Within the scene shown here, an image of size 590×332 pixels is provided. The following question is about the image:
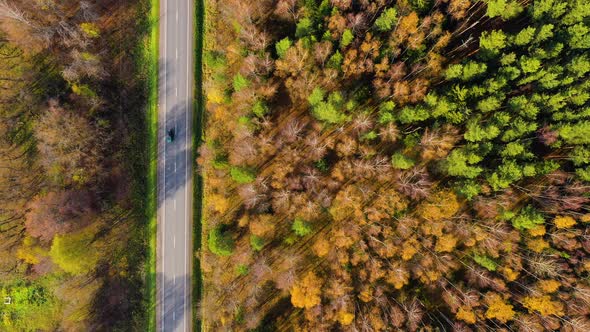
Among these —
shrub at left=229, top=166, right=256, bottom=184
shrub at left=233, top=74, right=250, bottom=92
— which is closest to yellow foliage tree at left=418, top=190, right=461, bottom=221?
shrub at left=229, top=166, right=256, bottom=184

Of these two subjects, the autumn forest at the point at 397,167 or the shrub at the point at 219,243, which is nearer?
the autumn forest at the point at 397,167

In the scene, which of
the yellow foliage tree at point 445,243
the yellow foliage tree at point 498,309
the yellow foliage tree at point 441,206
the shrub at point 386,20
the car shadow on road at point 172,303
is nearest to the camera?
the shrub at point 386,20

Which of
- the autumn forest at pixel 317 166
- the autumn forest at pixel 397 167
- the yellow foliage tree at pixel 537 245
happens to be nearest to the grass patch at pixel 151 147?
the autumn forest at pixel 317 166

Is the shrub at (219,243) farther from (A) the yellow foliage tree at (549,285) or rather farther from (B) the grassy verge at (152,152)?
(A) the yellow foliage tree at (549,285)

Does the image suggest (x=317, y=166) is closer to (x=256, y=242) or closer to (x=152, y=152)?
(x=256, y=242)

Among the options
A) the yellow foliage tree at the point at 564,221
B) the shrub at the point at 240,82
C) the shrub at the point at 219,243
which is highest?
the shrub at the point at 240,82

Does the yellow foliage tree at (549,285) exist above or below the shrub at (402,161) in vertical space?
below
